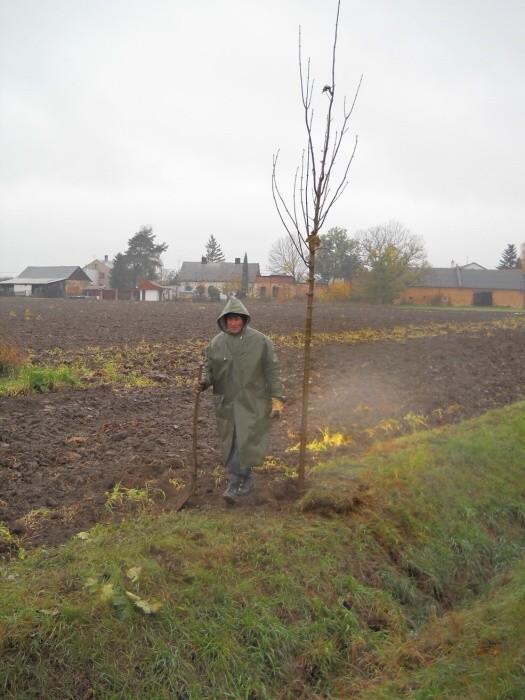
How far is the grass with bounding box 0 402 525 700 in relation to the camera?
12.1 feet

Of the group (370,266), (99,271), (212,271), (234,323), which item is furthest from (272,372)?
(99,271)

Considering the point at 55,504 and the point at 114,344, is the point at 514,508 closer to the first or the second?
the point at 55,504

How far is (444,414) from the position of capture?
10.7 metres

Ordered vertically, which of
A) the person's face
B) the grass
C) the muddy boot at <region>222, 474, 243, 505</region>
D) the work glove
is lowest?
the grass

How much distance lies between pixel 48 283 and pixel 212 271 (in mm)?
22903

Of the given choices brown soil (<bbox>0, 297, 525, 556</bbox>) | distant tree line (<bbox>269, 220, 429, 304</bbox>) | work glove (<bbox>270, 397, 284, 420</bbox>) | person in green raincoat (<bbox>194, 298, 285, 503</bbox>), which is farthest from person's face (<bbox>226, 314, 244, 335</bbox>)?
distant tree line (<bbox>269, 220, 429, 304</bbox>)

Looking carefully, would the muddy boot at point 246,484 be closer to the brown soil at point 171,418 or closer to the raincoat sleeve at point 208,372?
the brown soil at point 171,418

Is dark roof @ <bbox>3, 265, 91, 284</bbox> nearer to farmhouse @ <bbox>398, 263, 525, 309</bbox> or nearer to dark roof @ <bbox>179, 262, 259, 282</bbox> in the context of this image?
dark roof @ <bbox>179, 262, 259, 282</bbox>

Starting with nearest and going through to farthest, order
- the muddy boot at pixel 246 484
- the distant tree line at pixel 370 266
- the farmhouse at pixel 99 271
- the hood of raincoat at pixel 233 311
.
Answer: the hood of raincoat at pixel 233 311 → the muddy boot at pixel 246 484 → the distant tree line at pixel 370 266 → the farmhouse at pixel 99 271

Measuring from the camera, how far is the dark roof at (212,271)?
90375mm

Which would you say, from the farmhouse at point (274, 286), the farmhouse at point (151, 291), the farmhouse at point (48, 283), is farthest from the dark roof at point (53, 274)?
the farmhouse at point (274, 286)

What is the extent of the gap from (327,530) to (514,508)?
105 inches

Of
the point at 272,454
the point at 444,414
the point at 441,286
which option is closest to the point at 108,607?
the point at 272,454

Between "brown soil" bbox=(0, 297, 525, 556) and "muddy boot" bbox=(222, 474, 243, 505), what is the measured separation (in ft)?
0.27
